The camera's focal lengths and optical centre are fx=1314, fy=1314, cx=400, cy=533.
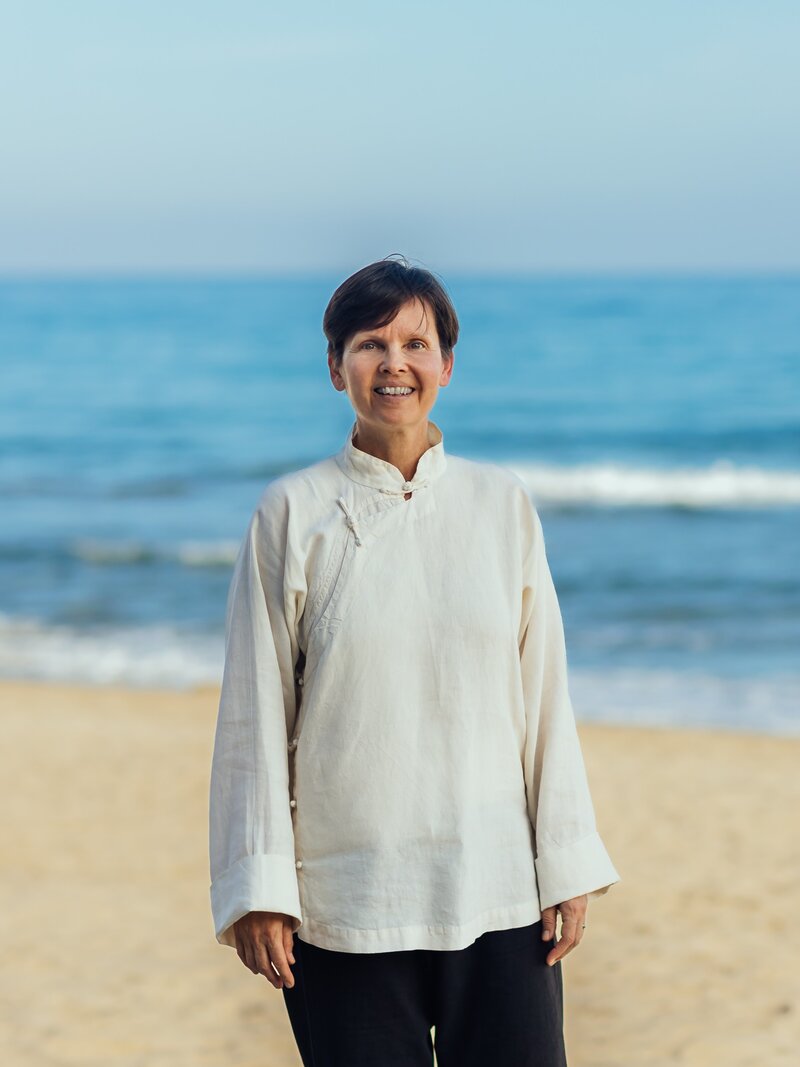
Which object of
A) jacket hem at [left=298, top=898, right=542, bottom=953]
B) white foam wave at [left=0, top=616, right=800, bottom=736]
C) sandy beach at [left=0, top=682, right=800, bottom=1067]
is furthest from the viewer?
white foam wave at [left=0, top=616, right=800, bottom=736]

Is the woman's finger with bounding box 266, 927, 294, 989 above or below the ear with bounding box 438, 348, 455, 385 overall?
below

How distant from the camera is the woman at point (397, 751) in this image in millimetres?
1919

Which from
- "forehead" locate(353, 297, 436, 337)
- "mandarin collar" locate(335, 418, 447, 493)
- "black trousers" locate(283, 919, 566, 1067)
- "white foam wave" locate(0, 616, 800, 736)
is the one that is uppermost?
"white foam wave" locate(0, 616, 800, 736)

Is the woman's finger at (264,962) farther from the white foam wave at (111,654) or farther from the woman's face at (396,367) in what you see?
the white foam wave at (111,654)

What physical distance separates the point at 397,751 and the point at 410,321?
642mm

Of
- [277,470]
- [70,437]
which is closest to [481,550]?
[277,470]

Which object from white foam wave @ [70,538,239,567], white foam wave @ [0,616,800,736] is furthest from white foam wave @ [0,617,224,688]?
white foam wave @ [70,538,239,567]

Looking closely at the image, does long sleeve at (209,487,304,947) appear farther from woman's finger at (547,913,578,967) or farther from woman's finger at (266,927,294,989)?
woman's finger at (547,913,578,967)

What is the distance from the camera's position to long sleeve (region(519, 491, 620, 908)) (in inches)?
78.0

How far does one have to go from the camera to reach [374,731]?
1.92 m

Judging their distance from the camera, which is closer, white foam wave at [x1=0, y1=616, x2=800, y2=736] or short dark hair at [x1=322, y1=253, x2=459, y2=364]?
short dark hair at [x1=322, y1=253, x2=459, y2=364]

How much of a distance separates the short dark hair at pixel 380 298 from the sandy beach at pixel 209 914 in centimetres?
266

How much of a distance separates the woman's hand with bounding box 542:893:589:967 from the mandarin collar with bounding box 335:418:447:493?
67cm

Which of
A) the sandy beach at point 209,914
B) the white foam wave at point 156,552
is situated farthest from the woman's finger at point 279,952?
the white foam wave at point 156,552
